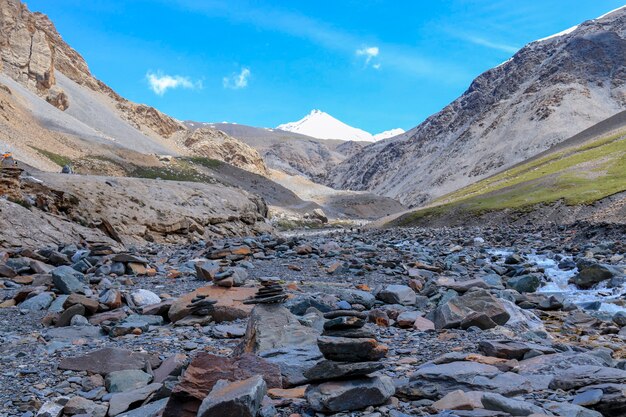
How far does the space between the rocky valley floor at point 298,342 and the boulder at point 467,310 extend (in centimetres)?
4

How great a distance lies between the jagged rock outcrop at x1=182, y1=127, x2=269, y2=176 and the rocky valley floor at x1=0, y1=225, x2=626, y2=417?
12680 centimetres

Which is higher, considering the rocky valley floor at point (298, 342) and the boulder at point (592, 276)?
the rocky valley floor at point (298, 342)

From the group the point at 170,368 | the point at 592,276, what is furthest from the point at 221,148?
the point at 170,368

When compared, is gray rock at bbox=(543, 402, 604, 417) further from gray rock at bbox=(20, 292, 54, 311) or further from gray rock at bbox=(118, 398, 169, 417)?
gray rock at bbox=(20, 292, 54, 311)

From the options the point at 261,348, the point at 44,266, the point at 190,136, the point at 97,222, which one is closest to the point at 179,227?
the point at 97,222

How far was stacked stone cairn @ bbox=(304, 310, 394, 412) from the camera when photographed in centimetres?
→ 595

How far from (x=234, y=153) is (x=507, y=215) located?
10866 centimetres

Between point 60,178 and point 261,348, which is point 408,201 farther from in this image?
point 261,348

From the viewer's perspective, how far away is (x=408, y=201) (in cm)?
17975

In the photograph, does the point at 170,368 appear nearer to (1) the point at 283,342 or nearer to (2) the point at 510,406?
(1) the point at 283,342

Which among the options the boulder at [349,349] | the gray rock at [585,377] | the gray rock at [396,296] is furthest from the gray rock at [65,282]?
the gray rock at [585,377]

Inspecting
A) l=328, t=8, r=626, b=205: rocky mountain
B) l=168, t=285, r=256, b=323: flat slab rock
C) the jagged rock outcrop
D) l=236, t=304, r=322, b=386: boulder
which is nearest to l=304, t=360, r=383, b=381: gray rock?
l=236, t=304, r=322, b=386: boulder

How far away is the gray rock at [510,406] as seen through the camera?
5242mm

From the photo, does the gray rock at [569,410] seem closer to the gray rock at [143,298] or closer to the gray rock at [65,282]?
the gray rock at [143,298]
